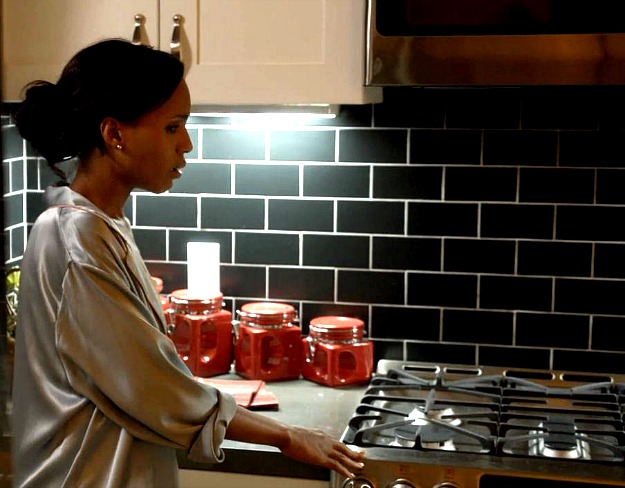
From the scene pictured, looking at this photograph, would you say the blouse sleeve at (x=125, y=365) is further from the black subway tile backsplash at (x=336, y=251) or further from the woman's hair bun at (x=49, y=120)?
the black subway tile backsplash at (x=336, y=251)

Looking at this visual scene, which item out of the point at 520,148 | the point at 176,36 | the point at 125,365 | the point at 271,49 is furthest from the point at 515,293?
the point at 125,365

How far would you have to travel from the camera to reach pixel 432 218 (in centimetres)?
203

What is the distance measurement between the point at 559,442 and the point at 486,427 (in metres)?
0.17

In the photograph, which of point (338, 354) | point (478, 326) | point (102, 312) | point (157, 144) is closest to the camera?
point (102, 312)

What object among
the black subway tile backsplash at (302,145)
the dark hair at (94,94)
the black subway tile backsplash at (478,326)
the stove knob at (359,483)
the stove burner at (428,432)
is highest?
the dark hair at (94,94)

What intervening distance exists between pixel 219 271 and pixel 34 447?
2.96 ft

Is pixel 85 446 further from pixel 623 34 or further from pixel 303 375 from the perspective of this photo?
pixel 623 34

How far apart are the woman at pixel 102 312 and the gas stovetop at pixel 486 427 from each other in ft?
1.09

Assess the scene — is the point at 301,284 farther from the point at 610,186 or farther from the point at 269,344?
the point at 610,186

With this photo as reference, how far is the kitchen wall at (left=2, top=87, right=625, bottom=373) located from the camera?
77.3 inches

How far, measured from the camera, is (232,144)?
2.09 metres

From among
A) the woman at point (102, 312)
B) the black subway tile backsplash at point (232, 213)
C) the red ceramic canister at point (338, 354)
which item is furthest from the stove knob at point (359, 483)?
the black subway tile backsplash at point (232, 213)

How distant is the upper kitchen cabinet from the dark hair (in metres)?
0.42

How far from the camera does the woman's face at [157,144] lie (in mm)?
1285
